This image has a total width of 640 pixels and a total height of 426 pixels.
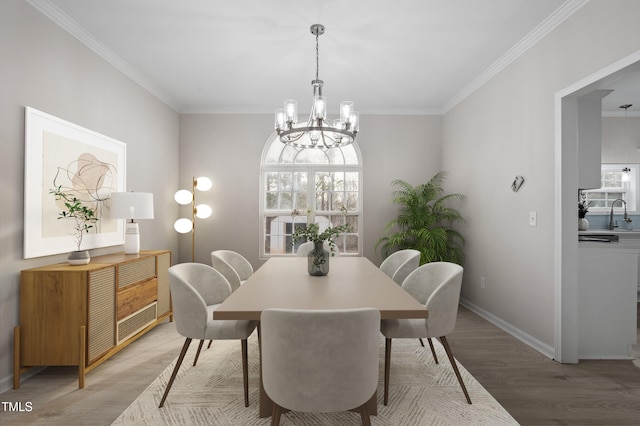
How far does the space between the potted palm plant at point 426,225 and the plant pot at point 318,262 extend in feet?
7.05

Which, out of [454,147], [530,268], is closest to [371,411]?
[530,268]

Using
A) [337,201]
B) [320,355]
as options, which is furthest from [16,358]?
[337,201]

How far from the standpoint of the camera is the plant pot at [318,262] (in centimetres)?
245

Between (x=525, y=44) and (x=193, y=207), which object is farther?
(x=193, y=207)

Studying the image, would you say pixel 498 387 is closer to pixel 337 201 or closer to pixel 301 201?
pixel 337 201

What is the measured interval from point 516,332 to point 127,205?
12.8 ft

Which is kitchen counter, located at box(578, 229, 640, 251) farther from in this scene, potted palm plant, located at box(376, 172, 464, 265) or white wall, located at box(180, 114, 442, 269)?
white wall, located at box(180, 114, 442, 269)

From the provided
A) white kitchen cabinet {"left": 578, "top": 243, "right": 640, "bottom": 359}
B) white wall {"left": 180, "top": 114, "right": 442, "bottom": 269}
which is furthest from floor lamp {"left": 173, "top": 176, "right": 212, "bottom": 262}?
white kitchen cabinet {"left": 578, "top": 243, "right": 640, "bottom": 359}

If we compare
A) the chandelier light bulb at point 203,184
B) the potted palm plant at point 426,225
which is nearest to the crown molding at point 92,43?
the chandelier light bulb at point 203,184

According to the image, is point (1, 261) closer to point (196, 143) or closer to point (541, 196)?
point (196, 143)

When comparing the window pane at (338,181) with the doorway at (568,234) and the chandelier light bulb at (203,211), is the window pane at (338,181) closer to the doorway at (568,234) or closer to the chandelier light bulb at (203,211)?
the chandelier light bulb at (203,211)

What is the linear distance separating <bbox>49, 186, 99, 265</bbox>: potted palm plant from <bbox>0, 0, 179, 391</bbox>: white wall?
0.20 metres

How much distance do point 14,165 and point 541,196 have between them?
4.09 meters

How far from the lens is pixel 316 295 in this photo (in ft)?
6.10
